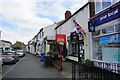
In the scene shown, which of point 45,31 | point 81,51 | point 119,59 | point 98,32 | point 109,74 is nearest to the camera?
point 109,74

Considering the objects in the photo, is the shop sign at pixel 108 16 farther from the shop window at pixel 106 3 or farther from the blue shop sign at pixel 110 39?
the blue shop sign at pixel 110 39

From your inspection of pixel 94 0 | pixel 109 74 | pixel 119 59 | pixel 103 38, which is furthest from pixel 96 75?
pixel 94 0

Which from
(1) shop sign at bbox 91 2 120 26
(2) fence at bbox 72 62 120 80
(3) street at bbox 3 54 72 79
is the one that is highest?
(1) shop sign at bbox 91 2 120 26

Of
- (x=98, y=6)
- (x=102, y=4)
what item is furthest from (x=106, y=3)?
(x=98, y=6)

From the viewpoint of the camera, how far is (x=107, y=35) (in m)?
6.48

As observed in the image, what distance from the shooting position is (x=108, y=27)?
21.2 feet

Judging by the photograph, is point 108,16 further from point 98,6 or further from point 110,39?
point 98,6

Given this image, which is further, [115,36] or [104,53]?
[104,53]

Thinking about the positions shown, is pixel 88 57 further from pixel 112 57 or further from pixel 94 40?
pixel 112 57

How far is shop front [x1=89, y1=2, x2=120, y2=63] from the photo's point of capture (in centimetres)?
575

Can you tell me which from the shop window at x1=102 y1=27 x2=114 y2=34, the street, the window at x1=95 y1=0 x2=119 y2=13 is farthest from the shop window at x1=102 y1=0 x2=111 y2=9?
the street

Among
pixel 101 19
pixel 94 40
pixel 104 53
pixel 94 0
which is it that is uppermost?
pixel 94 0

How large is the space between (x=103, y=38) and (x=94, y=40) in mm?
1230

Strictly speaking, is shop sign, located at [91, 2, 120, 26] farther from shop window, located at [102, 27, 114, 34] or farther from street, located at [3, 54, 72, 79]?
street, located at [3, 54, 72, 79]
